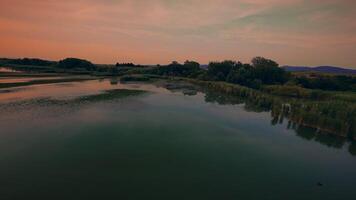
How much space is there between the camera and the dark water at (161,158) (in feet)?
38.6

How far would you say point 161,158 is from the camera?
15.4m

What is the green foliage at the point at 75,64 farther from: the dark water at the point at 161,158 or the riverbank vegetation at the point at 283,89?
the dark water at the point at 161,158

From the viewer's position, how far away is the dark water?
38.6ft

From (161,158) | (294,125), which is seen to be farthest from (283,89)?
(161,158)

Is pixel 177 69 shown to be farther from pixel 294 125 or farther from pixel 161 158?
pixel 161 158

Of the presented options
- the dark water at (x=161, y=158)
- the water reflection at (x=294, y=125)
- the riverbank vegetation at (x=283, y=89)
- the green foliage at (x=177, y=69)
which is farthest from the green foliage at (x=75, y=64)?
the dark water at (x=161, y=158)

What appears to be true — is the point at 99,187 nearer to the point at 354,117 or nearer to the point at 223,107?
the point at 354,117

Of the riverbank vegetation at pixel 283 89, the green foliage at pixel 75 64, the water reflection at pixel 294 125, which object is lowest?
the water reflection at pixel 294 125

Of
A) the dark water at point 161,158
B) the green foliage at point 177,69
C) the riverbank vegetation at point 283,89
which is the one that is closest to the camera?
the dark water at point 161,158

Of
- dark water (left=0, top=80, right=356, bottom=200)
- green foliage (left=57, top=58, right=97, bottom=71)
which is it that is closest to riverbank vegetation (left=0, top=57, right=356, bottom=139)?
green foliage (left=57, top=58, right=97, bottom=71)

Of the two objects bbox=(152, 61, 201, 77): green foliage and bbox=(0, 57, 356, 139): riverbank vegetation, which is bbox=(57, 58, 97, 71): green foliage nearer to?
bbox=(0, 57, 356, 139): riverbank vegetation

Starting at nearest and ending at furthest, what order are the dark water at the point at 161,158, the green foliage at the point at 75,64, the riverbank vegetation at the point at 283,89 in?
the dark water at the point at 161,158, the riverbank vegetation at the point at 283,89, the green foliage at the point at 75,64

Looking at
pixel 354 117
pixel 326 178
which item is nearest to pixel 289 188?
pixel 326 178

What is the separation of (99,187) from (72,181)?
1570mm
